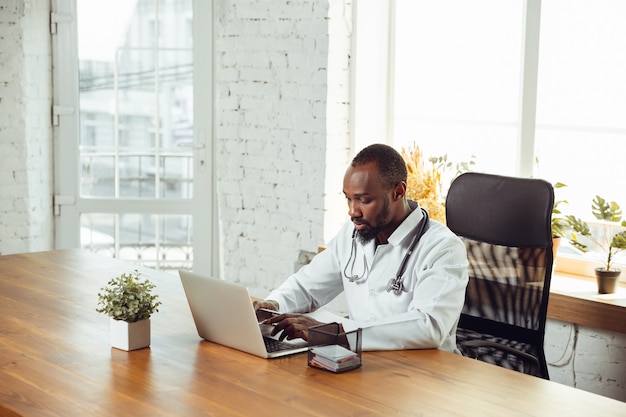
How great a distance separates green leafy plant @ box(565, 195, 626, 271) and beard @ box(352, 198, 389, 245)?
1089mm

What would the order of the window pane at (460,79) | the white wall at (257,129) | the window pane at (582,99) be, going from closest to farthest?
the window pane at (582,99)
the window pane at (460,79)
the white wall at (257,129)

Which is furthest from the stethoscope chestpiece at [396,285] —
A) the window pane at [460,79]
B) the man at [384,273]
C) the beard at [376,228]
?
the window pane at [460,79]

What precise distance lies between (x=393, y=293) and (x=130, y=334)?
778mm

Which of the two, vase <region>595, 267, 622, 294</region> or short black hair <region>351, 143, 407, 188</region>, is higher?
short black hair <region>351, 143, 407, 188</region>

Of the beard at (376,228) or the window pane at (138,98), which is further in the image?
the window pane at (138,98)

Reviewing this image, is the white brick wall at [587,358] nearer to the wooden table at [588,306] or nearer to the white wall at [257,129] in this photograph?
the wooden table at [588,306]

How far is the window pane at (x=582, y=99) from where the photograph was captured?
3414 millimetres

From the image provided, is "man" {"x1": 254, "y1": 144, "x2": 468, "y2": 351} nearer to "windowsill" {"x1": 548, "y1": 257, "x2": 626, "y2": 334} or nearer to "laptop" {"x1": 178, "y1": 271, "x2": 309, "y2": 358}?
"laptop" {"x1": 178, "y1": 271, "x2": 309, "y2": 358}

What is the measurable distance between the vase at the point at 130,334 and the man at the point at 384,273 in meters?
0.33

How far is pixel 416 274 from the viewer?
251 cm

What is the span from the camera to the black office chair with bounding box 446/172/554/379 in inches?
105

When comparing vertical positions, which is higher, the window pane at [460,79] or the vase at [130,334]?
the window pane at [460,79]

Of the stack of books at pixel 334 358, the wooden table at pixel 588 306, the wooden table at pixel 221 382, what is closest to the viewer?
the wooden table at pixel 221 382

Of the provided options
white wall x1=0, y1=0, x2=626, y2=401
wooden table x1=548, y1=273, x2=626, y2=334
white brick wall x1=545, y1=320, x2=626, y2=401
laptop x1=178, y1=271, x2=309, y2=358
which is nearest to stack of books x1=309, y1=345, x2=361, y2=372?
laptop x1=178, y1=271, x2=309, y2=358
